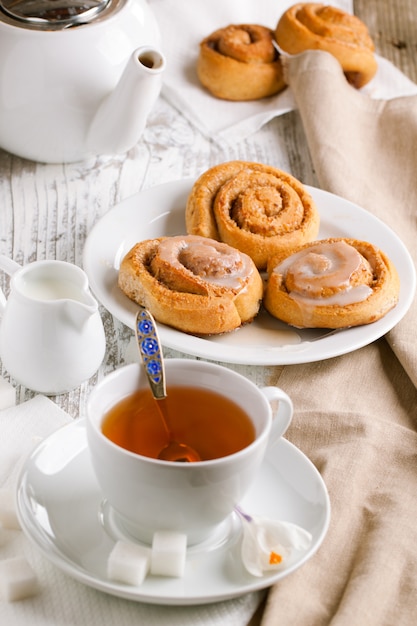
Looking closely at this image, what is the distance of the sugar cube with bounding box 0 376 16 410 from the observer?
1.23m

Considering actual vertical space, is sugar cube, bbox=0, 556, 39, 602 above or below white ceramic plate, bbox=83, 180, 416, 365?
above

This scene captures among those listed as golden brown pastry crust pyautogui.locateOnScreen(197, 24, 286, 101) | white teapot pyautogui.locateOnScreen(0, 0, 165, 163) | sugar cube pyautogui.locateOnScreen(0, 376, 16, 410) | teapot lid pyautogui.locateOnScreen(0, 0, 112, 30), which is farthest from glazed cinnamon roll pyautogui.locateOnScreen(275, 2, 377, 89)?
sugar cube pyautogui.locateOnScreen(0, 376, 16, 410)

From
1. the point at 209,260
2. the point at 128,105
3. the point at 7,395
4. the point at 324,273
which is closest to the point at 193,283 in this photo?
the point at 209,260

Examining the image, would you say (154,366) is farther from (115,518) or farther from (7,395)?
(7,395)

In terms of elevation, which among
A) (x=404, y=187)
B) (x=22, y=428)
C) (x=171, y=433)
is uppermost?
(x=171, y=433)

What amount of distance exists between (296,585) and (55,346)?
1.60 ft

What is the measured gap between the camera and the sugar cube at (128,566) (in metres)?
0.90

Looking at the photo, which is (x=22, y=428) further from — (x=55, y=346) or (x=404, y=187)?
(x=404, y=187)

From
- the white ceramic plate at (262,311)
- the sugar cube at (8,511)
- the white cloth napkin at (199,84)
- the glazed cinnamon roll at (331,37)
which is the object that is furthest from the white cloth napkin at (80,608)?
the glazed cinnamon roll at (331,37)

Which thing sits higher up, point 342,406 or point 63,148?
point 63,148

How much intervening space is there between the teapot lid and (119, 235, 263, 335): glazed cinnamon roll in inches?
20.6

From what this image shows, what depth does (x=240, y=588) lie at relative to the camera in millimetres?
900

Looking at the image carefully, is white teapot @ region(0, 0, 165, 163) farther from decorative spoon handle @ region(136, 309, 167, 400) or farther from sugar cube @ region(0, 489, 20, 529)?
sugar cube @ region(0, 489, 20, 529)

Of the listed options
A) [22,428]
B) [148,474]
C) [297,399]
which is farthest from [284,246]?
[148,474]
